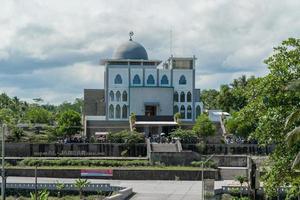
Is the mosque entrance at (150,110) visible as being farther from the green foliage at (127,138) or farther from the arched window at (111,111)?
the green foliage at (127,138)

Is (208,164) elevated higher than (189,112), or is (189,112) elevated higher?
(189,112)

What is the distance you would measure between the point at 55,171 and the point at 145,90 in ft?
92.8

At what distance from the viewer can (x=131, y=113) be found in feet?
259

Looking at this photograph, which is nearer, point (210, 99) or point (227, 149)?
point (227, 149)

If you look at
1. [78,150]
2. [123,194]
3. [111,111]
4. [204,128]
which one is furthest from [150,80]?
[123,194]

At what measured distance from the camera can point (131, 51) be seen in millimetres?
83375

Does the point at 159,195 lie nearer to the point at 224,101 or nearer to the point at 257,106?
the point at 257,106

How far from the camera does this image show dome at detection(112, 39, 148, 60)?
83.2m

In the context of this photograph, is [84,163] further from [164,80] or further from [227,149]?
[164,80]

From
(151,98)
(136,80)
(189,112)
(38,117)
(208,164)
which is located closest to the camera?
(208,164)

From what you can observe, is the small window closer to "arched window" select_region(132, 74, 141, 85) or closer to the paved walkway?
"arched window" select_region(132, 74, 141, 85)

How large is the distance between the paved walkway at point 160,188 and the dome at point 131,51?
31454mm

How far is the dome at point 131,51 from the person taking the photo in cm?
8319

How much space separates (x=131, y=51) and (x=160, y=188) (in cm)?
3702
